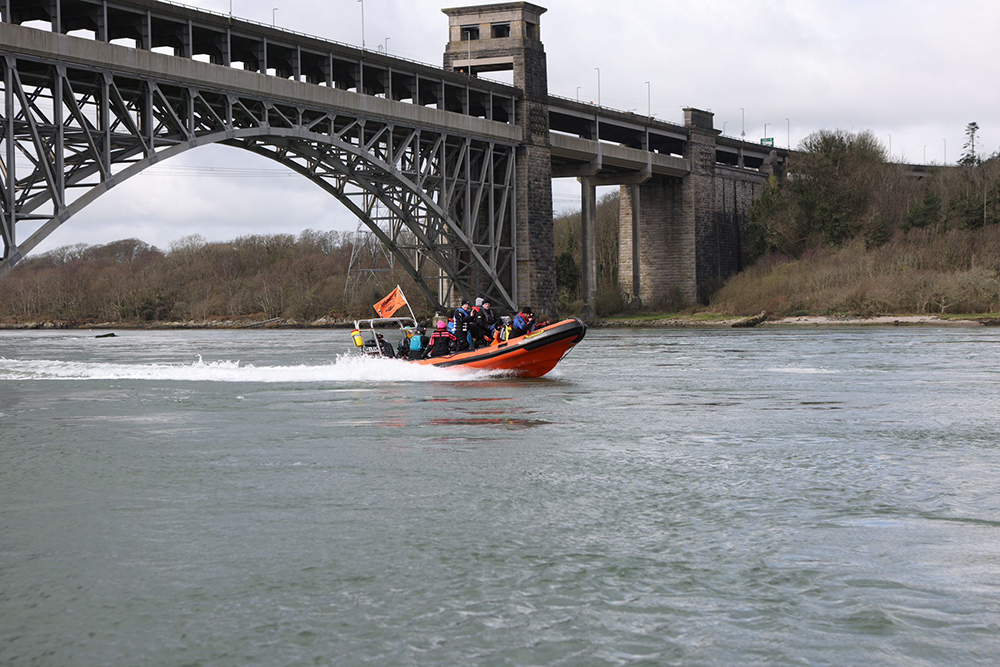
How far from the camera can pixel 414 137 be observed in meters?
45.0

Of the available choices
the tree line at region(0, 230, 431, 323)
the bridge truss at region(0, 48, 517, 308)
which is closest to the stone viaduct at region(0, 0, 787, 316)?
the bridge truss at region(0, 48, 517, 308)

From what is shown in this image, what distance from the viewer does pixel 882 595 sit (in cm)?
786

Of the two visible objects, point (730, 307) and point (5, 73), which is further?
point (730, 307)

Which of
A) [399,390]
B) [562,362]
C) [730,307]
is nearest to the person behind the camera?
[399,390]

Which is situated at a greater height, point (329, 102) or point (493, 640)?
point (329, 102)

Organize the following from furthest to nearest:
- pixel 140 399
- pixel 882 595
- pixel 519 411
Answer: pixel 140 399, pixel 519 411, pixel 882 595

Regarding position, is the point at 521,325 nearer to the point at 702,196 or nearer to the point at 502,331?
the point at 502,331

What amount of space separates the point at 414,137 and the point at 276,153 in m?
6.51

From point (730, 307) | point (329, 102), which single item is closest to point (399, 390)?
point (329, 102)

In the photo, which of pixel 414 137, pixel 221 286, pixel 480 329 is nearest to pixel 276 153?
pixel 414 137

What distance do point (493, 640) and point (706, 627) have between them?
1344mm

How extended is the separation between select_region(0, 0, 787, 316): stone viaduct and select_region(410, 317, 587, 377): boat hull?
38.9ft

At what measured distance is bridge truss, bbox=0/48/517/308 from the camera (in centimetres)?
2972

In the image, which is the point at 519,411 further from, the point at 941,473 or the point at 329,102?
the point at 329,102
